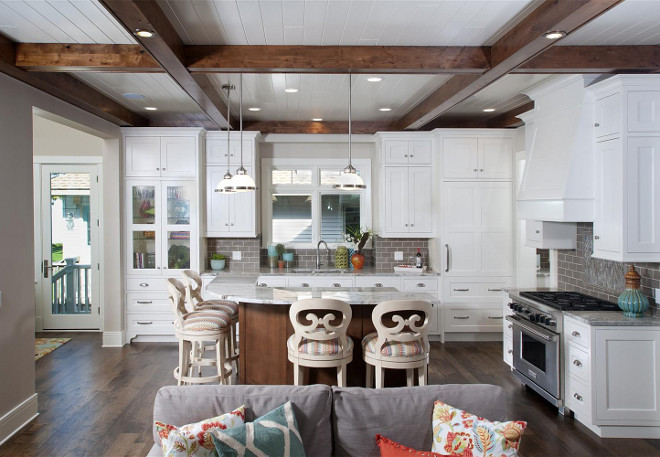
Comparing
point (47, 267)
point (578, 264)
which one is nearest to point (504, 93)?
point (578, 264)

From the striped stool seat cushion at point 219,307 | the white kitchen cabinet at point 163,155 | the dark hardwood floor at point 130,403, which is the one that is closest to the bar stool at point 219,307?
the striped stool seat cushion at point 219,307

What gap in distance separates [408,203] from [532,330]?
8.42 feet

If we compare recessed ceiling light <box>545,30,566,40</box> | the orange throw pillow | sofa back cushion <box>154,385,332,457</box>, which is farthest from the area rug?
recessed ceiling light <box>545,30,566,40</box>

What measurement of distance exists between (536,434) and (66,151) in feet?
20.9

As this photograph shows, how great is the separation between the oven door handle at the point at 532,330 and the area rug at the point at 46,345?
4998 mm

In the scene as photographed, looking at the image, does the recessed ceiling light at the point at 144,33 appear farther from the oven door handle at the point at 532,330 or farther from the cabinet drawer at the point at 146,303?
the cabinet drawer at the point at 146,303

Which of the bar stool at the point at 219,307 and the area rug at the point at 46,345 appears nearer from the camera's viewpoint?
the bar stool at the point at 219,307

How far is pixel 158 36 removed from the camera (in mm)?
2887

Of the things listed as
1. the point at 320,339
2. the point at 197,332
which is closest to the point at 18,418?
the point at 197,332

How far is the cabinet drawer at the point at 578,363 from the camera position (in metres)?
3.66

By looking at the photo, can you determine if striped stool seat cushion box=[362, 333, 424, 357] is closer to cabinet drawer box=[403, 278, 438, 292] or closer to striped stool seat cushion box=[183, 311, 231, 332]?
striped stool seat cushion box=[183, 311, 231, 332]

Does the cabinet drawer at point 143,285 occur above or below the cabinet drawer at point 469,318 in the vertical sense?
above

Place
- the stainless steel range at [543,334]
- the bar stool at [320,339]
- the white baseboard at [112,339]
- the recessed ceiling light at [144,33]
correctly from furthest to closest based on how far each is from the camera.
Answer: the white baseboard at [112,339] → the stainless steel range at [543,334] → the bar stool at [320,339] → the recessed ceiling light at [144,33]

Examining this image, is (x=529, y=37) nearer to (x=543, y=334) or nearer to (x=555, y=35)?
(x=555, y=35)
